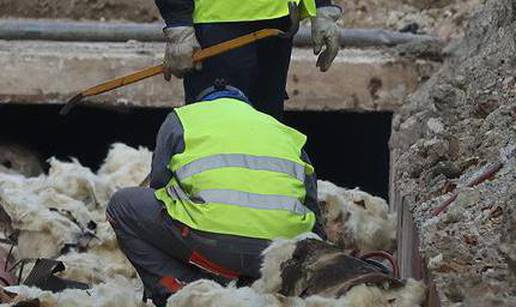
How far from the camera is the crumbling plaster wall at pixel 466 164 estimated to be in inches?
153

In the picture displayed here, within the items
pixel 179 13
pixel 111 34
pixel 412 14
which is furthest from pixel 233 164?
pixel 412 14

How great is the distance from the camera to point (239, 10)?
6.11 m

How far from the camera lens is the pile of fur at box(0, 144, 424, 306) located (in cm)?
526

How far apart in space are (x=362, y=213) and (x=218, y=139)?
2118mm

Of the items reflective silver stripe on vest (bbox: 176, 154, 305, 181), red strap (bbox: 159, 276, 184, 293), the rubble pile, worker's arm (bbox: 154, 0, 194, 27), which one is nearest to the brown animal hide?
reflective silver stripe on vest (bbox: 176, 154, 305, 181)

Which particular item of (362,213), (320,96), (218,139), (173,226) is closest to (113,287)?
(173,226)

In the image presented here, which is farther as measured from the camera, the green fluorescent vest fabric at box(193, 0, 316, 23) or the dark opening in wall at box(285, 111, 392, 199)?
the dark opening in wall at box(285, 111, 392, 199)

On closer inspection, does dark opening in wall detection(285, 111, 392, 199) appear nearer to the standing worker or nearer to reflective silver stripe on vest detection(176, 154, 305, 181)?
the standing worker

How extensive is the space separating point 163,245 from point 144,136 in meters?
4.91

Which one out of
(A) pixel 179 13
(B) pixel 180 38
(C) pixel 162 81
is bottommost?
(C) pixel 162 81

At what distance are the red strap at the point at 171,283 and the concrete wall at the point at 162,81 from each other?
369 cm

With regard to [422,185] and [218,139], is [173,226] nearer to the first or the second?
[218,139]

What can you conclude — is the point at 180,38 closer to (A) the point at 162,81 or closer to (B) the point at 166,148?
(B) the point at 166,148

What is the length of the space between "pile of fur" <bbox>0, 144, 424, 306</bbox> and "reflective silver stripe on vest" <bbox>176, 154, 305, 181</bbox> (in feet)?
1.71
